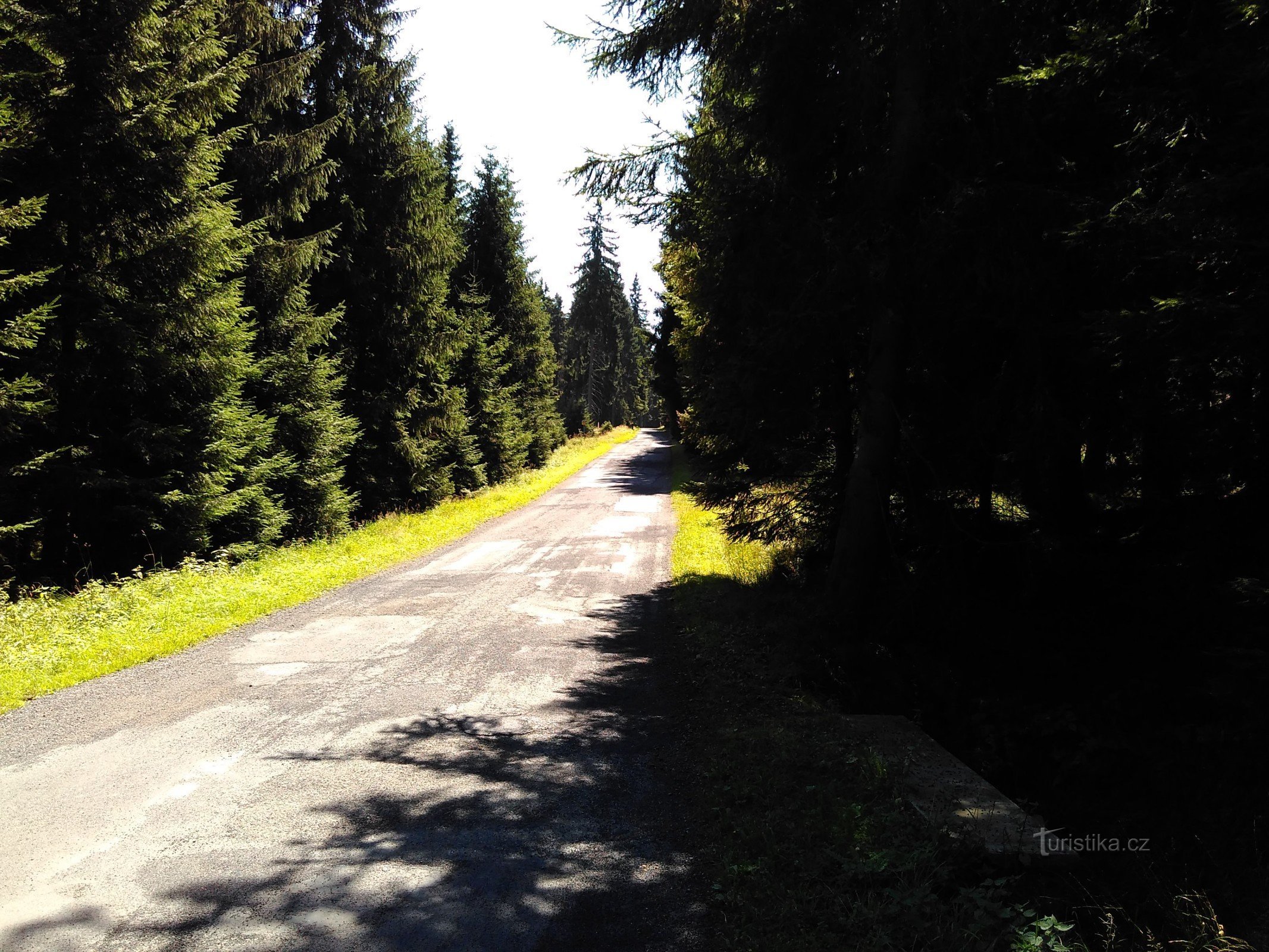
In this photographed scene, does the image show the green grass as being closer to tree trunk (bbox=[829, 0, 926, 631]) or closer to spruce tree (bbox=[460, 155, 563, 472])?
tree trunk (bbox=[829, 0, 926, 631])

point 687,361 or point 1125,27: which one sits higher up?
point 1125,27

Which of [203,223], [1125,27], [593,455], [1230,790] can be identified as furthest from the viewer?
[593,455]

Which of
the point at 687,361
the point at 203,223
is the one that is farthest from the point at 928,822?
the point at 203,223

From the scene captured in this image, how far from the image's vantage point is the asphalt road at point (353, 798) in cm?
330

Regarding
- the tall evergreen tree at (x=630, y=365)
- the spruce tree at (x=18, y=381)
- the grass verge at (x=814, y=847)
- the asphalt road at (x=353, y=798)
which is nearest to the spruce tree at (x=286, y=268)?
the spruce tree at (x=18, y=381)

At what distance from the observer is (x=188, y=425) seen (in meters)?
10.6

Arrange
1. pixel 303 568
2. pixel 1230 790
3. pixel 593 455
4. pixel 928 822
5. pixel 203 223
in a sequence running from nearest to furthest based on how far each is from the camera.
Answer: pixel 928 822 → pixel 1230 790 → pixel 203 223 → pixel 303 568 → pixel 593 455

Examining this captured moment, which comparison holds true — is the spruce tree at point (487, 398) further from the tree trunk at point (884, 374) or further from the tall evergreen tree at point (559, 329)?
the tall evergreen tree at point (559, 329)

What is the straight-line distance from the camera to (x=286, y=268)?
1339 cm

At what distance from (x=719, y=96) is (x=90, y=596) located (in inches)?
411

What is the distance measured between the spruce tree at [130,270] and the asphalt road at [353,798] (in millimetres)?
3539

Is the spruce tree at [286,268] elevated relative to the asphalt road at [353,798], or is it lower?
elevated

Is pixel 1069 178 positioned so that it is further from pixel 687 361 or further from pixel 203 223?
pixel 203 223

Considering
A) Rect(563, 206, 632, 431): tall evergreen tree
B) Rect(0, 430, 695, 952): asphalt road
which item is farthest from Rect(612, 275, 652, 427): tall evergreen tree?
Rect(0, 430, 695, 952): asphalt road
